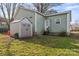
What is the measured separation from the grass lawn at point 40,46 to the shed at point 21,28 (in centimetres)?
8

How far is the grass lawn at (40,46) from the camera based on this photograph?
287 cm

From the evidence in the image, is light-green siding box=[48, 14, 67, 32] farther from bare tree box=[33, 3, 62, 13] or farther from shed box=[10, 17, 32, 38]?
shed box=[10, 17, 32, 38]

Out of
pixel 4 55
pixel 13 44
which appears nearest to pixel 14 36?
pixel 13 44

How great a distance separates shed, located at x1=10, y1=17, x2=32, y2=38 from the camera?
2918 mm

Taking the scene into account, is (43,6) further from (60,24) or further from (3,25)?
(3,25)

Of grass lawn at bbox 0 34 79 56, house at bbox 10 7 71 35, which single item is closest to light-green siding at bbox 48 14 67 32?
house at bbox 10 7 71 35

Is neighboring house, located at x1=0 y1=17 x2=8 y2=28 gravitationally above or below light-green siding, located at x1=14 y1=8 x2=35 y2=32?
below

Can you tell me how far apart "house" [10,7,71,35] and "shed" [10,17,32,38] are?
0.04 metres

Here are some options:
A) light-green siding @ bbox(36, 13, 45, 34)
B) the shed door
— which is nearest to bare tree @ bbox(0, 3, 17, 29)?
the shed door

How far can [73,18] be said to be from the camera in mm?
2887

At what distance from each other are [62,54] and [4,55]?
0.77 metres

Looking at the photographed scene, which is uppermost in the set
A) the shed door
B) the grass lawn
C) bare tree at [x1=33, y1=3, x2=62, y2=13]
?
bare tree at [x1=33, y1=3, x2=62, y2=13]

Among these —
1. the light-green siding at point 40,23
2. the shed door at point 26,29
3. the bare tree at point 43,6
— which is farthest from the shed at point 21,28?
the bare tree at point 43,6

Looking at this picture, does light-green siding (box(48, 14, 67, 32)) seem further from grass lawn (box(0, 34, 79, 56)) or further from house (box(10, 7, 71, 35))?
grass lawn (box(0, 34, 79, 56))
